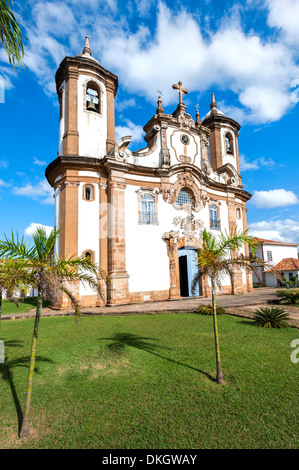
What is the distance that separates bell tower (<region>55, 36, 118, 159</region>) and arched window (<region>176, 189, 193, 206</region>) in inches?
224

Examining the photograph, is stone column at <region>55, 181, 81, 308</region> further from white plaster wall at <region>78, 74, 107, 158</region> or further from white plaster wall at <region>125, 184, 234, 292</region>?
white plaster wall at <region>125, 184, 234, 292</region>

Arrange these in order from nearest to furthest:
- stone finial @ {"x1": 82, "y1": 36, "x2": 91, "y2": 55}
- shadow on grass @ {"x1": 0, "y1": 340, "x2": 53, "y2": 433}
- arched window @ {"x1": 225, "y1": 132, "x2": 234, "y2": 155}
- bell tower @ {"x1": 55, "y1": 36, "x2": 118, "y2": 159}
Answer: shadow on grass @ {"x1": 0, "y1": 340, "x2": 53, "y2": 433}
bell tower @ {"x1": 55, "y1": 36, "x2": 118, "y2": 159}
stone finial @ {"x1": 82, "y1": 36, "x2": 91, "y2": 55}
arched window @ {"x1": 225, "y1": 132, "x2": 234, "y2": 155}

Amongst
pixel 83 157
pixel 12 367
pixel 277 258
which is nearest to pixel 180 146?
pixel 83 157

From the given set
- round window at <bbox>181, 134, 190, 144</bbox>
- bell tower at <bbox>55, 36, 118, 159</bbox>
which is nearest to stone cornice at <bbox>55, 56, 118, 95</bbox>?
bell tower at <bbox>55, 36, 118, 159</bbox>

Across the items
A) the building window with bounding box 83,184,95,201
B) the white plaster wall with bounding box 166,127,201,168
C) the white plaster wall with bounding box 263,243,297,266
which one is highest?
the white plaster wall with bounding box 166,127,201,168

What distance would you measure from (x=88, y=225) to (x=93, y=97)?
28.9 feet

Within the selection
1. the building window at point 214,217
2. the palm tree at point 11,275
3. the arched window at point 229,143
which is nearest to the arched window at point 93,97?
the building window at point 214,217

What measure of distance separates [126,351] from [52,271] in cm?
363

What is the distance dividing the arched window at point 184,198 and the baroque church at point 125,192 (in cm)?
7

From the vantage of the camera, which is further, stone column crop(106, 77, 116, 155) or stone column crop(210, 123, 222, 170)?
stone column crop(210, 123, 222, 170)

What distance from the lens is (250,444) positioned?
3.12 meters

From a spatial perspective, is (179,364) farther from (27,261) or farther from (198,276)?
(27,261)

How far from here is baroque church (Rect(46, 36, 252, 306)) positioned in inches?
572

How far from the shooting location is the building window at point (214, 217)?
19.6 metres
